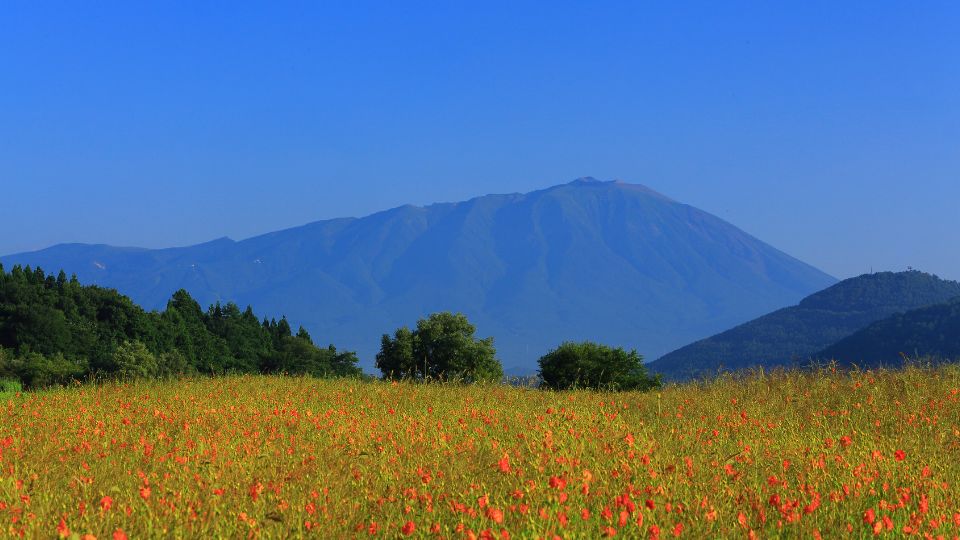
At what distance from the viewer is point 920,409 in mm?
13203

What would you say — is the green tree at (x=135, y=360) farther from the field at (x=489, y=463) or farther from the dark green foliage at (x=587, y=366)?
the field at (x=489, y=463)

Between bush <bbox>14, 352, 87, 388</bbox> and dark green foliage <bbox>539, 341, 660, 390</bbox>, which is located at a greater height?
bush <bbox>14, 352, 87, 388</bbox>

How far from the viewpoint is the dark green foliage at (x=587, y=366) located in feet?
92.7

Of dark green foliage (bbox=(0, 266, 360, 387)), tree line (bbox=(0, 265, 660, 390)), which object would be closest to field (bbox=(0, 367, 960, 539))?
tree line (bbox=(0, 265, 660, 390))

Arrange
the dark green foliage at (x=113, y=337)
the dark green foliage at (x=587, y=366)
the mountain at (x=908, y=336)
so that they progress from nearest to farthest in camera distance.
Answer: the dark green foliage at (x=587, y=366) → the dark green foliage at (x=113, y=337) → the mountain at (x=908, y=336)

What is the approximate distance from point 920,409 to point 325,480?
30.7 ft

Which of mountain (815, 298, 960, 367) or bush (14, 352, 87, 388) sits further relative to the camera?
mountain (815, 298, 960, 367)

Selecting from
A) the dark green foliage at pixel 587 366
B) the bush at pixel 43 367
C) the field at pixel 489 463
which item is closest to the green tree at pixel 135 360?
the bush at pixel 43 367

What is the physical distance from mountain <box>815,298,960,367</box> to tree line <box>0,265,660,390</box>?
418 feet

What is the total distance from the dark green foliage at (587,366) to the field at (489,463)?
11972 millimetres

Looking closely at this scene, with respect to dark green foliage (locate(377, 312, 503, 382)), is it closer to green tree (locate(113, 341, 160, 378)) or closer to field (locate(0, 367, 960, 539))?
field (locate(0, 367, 960, 539))

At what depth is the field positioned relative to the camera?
6.83 m

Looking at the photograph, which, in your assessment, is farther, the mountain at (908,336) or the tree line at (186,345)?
the mountain at (908,336)

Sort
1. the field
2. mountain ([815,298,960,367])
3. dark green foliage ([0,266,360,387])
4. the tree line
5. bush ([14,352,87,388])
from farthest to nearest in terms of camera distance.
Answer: mountain ([815,298,960,367]) < dark green foliage ([0,266,360,387]) < bush ([14,352,87,388]) < the tree line < the field
